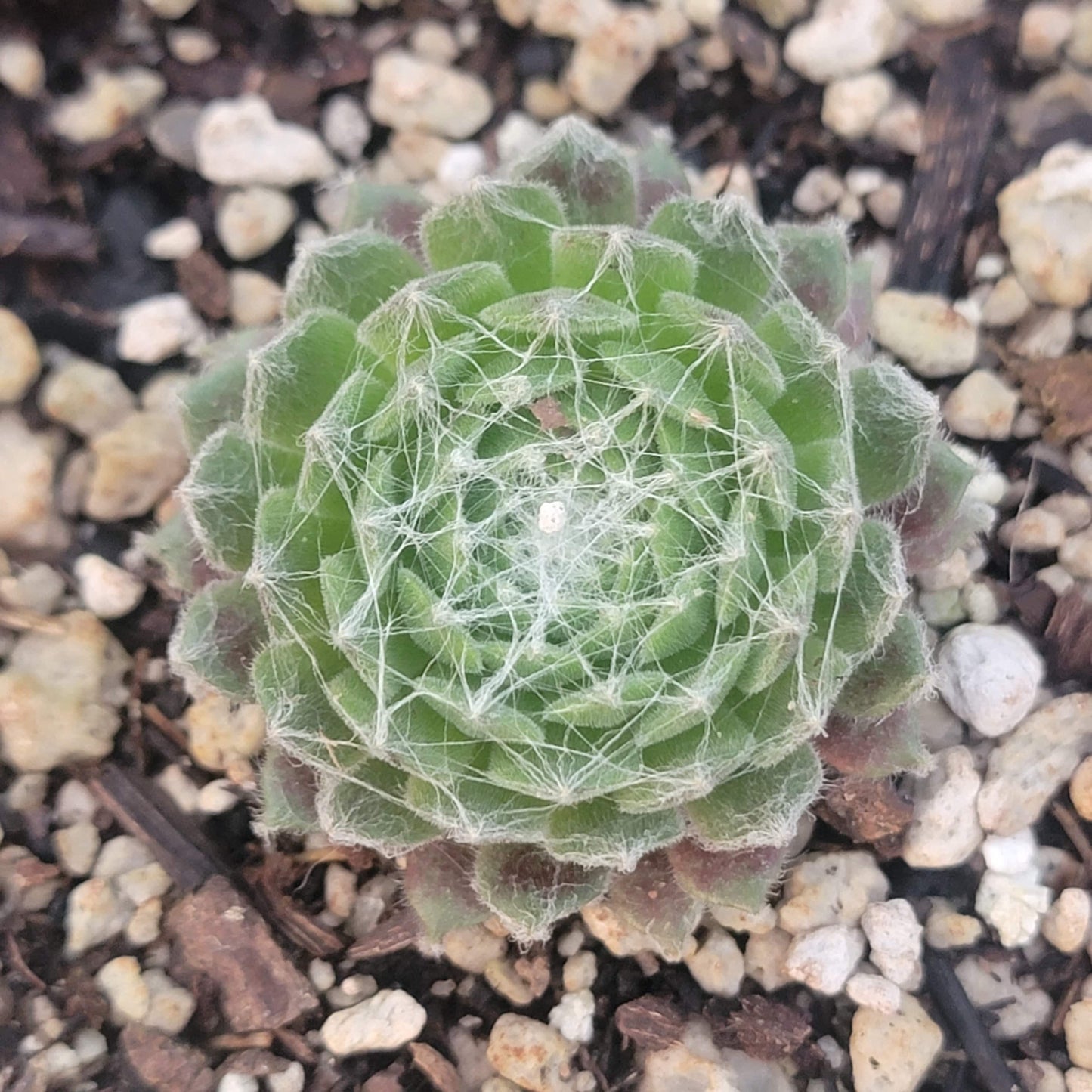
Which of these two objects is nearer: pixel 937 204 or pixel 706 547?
pixel 706 547

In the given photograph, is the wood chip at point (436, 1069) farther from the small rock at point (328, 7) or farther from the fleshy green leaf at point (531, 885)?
the small rock at point (328, 7)

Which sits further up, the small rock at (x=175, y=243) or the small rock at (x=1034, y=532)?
the small rock at (x=175, y=243)

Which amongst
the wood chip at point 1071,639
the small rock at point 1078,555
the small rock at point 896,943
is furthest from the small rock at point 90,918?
the small rock at point 1078,555

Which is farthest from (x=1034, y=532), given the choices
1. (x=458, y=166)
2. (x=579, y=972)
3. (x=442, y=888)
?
(x=458, y=166)

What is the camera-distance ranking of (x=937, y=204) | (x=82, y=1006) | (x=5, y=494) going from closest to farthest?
(x=82, y=1006), (x=5, y=494), (x=937, y=204)

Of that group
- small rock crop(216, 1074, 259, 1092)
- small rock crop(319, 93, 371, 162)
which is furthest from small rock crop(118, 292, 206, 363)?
small rock crop(216, 1074, 259, 1092)

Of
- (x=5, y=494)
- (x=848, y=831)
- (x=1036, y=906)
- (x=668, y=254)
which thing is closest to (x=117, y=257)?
(x=5, y=494)

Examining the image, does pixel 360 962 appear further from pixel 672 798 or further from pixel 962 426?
pixel 962 426
